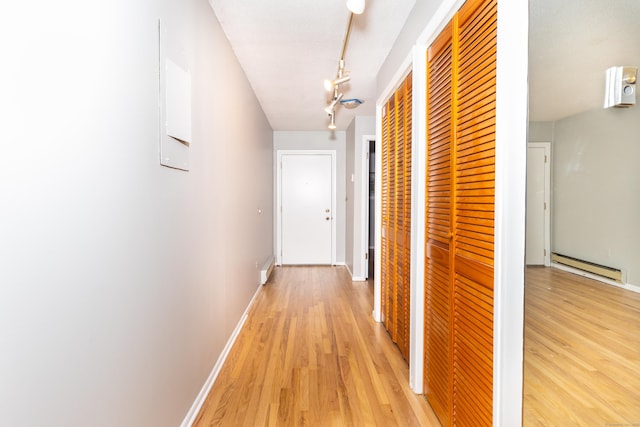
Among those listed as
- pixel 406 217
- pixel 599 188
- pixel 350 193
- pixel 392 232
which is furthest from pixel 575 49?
pixel 350 193

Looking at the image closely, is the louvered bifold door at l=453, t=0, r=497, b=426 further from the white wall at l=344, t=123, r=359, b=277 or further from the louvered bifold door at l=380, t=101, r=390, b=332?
the white wall at l=344, t=123, r=359, b=277

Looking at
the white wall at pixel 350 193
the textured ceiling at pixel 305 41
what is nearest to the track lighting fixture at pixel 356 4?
the textured ceiling at pixel 305 41

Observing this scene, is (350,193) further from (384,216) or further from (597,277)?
(597,277)

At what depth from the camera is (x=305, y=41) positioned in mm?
2596

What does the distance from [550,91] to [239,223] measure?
258 centimetres

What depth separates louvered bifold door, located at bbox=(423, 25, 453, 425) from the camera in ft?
5.24

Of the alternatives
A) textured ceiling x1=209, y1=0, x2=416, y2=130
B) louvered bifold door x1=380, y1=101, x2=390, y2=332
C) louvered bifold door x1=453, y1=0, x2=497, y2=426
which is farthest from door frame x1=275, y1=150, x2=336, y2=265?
louvered bifold door x1=453, y1=0, x2=497, y2=426

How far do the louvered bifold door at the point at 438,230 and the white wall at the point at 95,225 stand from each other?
1.28m

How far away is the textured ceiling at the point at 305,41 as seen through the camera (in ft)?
7.08

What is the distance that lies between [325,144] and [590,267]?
5.15 metres

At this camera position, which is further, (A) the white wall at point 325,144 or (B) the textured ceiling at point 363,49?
(A) the white wall at point 325,144

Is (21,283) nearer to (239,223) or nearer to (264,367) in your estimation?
(264,367)

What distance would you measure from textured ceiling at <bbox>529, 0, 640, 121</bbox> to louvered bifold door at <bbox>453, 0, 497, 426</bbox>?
0.18 m

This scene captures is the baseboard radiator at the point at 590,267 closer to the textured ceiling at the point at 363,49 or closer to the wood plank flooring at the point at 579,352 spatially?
the wood plank flooring at the point at 579,352
